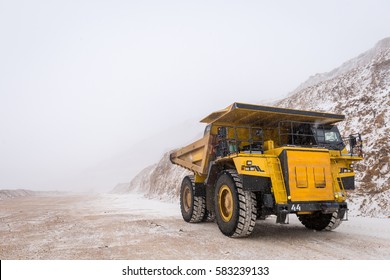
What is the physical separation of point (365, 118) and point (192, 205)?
34.7ft

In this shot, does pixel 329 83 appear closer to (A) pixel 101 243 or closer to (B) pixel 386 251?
(B) pixel 386 251

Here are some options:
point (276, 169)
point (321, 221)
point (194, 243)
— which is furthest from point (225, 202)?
point (321, 221)

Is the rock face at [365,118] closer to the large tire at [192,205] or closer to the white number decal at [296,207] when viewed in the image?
the white number decal at [296,207]

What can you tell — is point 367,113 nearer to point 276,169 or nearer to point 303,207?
point 276,169

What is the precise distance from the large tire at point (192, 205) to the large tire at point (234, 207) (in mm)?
2560

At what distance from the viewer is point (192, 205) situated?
34.1 ft

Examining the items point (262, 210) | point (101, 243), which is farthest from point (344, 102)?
point (101, 243)

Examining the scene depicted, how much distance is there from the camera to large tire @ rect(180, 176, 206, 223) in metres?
10.3

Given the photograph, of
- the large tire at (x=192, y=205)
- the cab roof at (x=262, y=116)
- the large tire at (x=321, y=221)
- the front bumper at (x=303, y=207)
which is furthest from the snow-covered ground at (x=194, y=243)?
the cab roof at (x=262, y=116)

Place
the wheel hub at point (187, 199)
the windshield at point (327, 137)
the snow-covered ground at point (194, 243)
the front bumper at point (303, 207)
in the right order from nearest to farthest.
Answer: the snow-covered ground at point (194, 243), the front bumper at point (303, 207), the windshield at point (327, 137), the wheel hub at point (187, 199)

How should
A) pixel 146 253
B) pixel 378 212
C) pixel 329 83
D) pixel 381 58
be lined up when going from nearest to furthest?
pixel 146 253
pixel 378 212
pixel 381 58
pixel 329 83

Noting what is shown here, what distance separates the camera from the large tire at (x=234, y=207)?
22.1 feet

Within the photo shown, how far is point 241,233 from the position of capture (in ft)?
22.6
